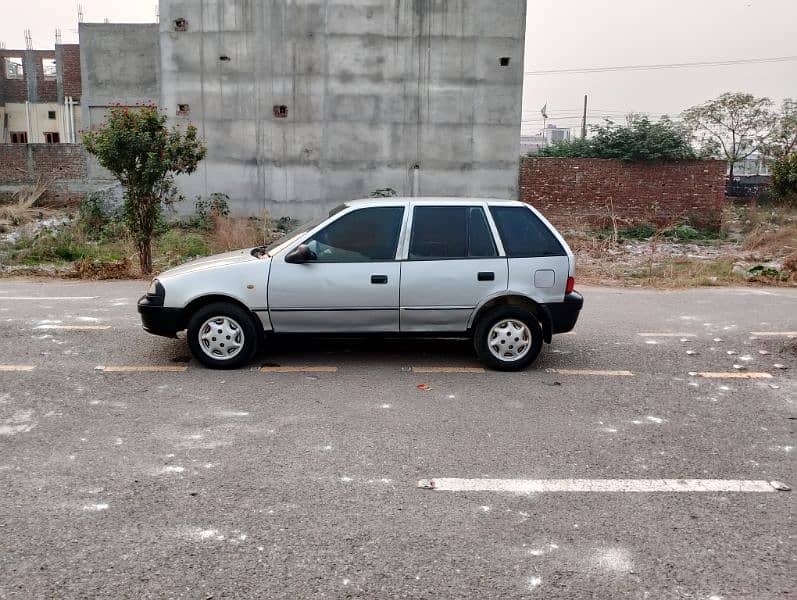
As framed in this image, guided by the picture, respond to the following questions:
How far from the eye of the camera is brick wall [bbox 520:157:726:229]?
2400 cm

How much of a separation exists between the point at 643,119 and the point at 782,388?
66.3 ft

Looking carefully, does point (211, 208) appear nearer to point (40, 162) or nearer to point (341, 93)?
point (341, 93)

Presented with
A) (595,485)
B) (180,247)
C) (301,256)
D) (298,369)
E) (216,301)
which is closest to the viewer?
(595,485)

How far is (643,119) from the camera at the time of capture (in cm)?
2492

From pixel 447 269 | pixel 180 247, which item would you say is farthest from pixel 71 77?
pixel 447 269

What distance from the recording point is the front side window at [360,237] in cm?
689

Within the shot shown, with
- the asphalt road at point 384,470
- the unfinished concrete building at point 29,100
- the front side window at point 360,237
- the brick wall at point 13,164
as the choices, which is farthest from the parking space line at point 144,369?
the unfinished concrete building at point 29,100

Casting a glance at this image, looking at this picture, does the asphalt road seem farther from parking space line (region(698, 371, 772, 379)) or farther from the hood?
the hood

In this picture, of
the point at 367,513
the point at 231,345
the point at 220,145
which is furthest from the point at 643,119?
the point at 367,513

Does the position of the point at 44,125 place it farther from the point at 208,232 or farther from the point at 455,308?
the point at 455,308

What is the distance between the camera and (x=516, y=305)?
22.9 ft

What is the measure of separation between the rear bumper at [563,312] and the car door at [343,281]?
5.06 feet

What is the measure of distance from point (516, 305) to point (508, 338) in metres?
0.33

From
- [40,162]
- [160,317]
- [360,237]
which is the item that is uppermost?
[40,162]
